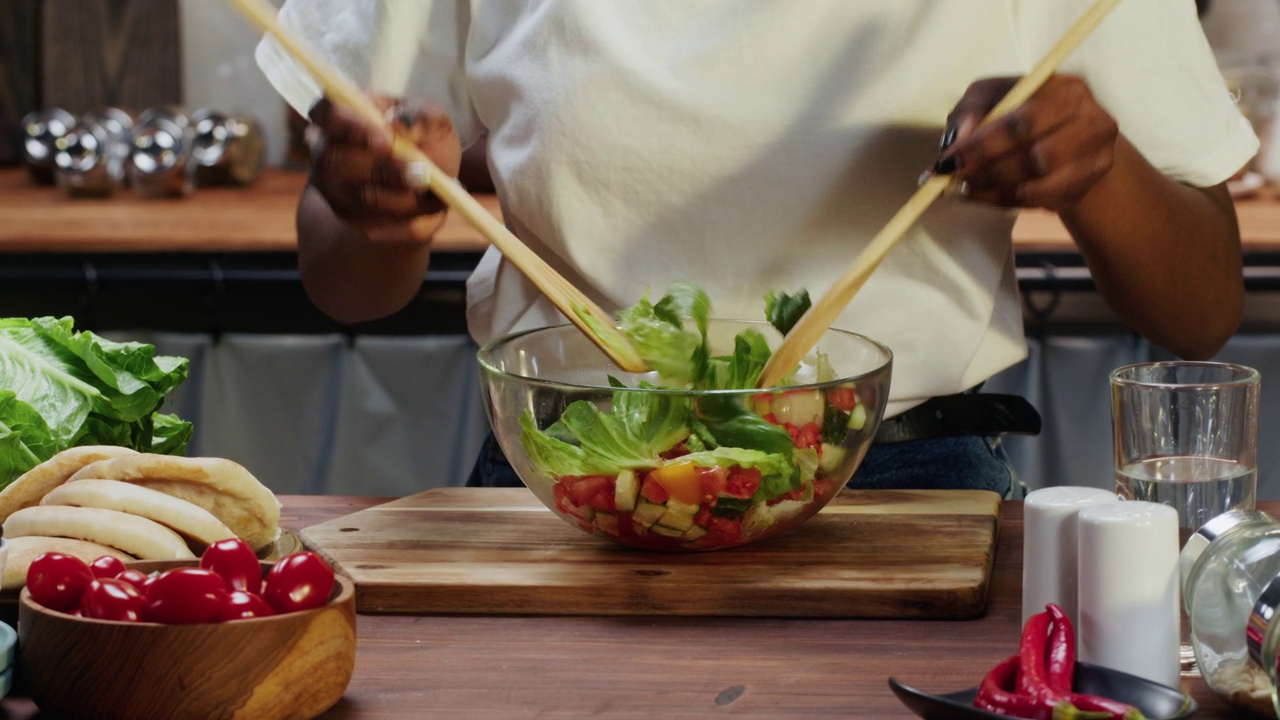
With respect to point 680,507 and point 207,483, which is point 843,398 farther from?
point 207,483

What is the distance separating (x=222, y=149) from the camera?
2494 millimetres

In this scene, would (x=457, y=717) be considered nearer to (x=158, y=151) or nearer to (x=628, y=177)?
(x=628, y=177)

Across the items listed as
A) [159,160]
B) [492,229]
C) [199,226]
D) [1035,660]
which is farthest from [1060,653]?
[159,160]

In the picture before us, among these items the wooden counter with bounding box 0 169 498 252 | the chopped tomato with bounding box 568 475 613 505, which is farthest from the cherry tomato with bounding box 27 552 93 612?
the wooden counter with bounding box 0 169 498 252

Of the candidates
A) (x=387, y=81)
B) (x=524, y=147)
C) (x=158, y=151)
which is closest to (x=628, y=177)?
(x=524, y=147)

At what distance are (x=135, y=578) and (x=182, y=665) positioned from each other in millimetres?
77

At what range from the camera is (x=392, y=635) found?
0.87 meters

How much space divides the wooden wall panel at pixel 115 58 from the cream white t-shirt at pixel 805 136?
170 centimetres

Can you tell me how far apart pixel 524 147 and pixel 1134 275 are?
507mm

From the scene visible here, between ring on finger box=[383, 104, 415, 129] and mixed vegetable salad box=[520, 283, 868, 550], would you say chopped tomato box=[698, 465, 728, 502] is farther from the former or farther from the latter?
ring on finger box=[383, 104, 415, 129]

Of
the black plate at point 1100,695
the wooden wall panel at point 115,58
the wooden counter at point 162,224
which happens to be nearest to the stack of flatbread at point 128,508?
the black plate at point 1100,695

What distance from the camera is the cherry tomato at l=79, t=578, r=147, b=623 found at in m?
0.71

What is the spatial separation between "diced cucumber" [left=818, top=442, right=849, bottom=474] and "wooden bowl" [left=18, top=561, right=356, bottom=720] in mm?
357

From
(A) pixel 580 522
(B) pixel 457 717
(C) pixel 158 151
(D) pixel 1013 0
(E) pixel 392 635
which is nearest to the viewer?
(B) pixel 457 717
